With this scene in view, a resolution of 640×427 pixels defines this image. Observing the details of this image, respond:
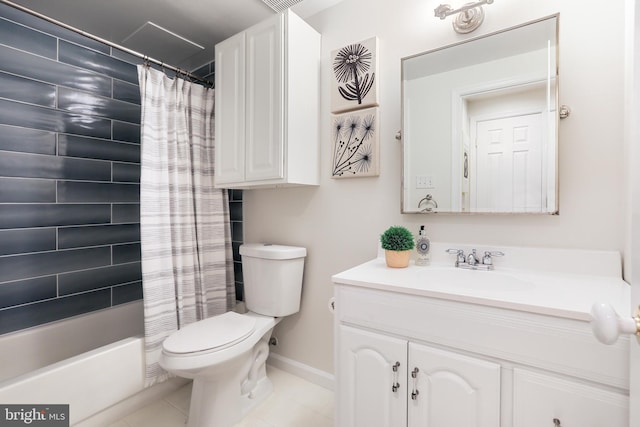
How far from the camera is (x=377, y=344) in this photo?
111cm

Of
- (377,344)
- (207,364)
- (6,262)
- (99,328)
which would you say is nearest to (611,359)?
(377,344)

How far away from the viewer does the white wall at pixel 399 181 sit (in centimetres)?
111

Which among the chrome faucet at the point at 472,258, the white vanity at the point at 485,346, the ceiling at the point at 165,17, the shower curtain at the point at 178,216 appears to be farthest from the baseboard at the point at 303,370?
the ceiling at the point at 165,17

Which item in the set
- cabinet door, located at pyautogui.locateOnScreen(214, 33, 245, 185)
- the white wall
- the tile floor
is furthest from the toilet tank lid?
the tile floor

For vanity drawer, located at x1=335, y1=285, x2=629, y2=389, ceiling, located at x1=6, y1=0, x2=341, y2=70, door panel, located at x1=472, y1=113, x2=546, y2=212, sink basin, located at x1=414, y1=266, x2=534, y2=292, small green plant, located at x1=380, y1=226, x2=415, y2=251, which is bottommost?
Answer: vanity drawer, located at x1=335, y1=285, x2=629, y2=389

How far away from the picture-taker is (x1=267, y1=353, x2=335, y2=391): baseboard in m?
1.79

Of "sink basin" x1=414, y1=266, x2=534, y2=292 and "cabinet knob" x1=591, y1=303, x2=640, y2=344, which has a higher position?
"cabinet knob" x1=591, y1=303, x2=640, y2=344

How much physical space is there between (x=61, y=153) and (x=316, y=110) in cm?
166

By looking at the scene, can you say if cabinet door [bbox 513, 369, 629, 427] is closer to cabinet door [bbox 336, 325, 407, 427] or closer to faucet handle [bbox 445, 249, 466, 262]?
cabinet door [bbox 336, 325, 407, 427]

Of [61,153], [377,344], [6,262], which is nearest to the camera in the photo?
[377,344]

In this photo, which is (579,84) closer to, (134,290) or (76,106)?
(76,106)

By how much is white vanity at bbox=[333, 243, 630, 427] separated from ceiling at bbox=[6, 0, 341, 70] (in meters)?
1.73

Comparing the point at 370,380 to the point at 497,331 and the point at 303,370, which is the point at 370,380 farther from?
the point at 303,370

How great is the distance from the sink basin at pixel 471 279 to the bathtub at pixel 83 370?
5.04ft
